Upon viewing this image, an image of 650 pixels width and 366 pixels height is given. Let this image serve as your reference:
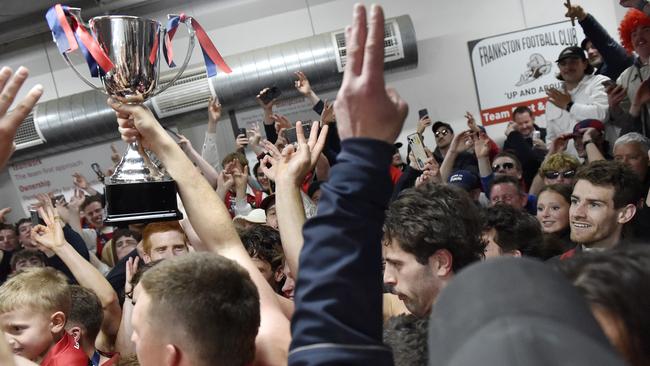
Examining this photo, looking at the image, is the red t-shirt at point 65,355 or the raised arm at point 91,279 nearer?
the red t-shirt at point 65,355

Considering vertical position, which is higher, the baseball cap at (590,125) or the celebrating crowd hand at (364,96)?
the celebrating crowd hand at (364,96)

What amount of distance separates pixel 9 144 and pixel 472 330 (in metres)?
1.15

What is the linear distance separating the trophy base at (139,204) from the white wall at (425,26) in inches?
Result: 231

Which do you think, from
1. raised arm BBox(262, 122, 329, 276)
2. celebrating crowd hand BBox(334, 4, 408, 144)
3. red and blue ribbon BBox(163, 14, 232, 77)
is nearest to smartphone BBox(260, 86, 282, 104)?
red and blue ribbon BBox(163, 14, 232, 77)

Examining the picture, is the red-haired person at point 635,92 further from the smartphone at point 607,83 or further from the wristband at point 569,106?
the wristband at point 569,106

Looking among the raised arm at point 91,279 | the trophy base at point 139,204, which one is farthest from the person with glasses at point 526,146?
the trophy base at point 139,204

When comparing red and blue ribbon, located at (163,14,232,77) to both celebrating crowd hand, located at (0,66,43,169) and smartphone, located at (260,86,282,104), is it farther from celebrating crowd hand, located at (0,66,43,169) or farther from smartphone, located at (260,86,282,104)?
smartphone, located at (260,86,282,104)

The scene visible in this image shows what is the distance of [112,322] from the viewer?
325 centimetres

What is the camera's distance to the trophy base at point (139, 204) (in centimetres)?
228

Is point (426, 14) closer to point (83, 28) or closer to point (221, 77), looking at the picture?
point (221, 77)

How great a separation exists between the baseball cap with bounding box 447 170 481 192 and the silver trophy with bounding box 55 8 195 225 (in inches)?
111

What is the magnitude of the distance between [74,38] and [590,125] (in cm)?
360

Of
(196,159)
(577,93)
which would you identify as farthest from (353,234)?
(577,93)

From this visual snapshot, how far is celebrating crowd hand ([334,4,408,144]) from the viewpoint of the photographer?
104 cm
